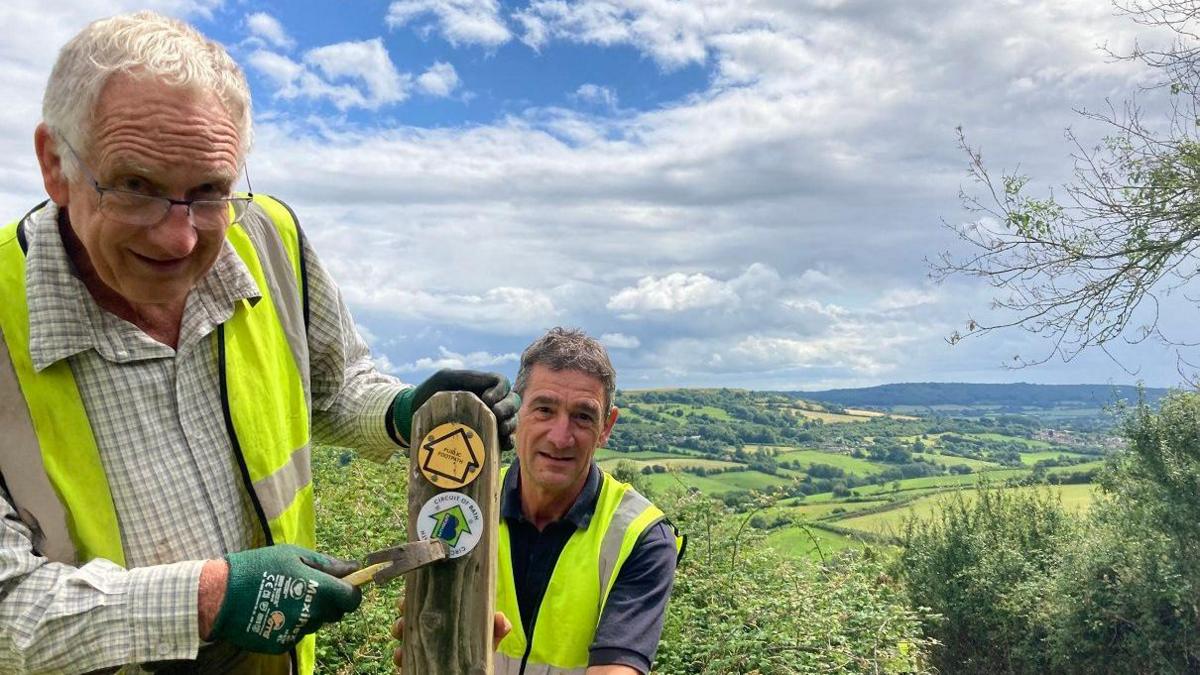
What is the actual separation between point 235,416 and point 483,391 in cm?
59

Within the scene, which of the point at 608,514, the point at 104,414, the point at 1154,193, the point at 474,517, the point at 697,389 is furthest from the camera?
the point at 697,389

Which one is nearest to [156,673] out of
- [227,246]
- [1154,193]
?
[227,246]

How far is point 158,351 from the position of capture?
76.4 inches

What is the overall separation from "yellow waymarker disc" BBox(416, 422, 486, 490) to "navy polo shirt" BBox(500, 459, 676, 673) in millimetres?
860

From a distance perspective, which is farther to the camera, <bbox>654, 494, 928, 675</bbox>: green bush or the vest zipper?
<bbox>654, 494, 928, 675</bbox>: green bush

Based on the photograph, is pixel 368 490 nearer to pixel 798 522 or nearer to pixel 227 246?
pixel 798 522

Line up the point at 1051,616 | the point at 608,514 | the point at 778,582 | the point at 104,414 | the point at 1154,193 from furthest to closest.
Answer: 1. the point at 1051,616
2. the point at 1154,193
3. the point at 778,582
4. the point at 608,514
5. the point at 104,414

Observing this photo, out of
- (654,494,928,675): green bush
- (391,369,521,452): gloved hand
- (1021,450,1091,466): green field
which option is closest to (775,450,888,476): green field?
(1021,450,1091,466): green field

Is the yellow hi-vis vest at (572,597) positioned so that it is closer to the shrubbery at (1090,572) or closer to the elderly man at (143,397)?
the elderly man at (143,397)

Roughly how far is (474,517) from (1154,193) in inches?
481

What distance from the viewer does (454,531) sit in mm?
2098

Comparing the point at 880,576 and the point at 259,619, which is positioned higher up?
the point at 259,619

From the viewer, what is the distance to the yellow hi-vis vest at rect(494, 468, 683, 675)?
2754mm

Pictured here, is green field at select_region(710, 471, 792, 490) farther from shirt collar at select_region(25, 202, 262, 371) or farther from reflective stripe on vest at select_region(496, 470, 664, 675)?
shirt collar at select_region(25, 202, 262, 371)
